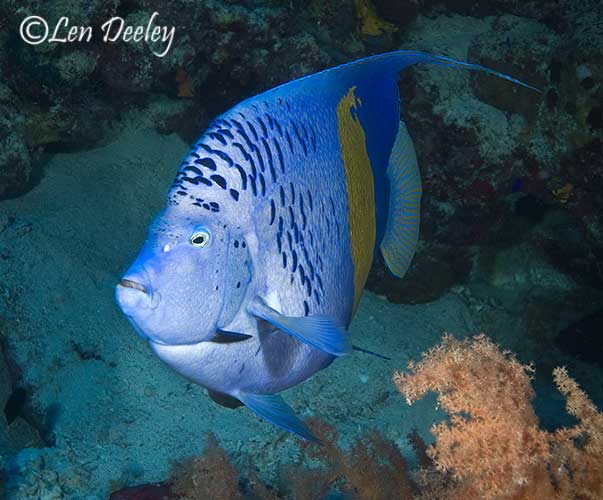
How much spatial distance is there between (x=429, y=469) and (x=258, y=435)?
5.23 ft

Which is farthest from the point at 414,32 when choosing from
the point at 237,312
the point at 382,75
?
the point at 237,312

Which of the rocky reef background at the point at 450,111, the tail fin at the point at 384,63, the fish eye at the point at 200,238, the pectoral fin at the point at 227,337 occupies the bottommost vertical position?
the rocky reef background at the point at 450,111

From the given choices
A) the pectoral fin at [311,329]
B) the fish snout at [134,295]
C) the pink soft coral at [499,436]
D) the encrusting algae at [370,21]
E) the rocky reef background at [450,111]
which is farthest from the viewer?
the encrusting algae at [370,21]

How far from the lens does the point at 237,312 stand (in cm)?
120

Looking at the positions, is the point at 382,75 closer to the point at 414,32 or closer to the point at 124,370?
the point at 124,370

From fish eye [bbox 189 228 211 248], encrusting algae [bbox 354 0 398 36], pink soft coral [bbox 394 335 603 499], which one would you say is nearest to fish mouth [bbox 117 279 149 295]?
fish eye [bbox 189 228 211 248]

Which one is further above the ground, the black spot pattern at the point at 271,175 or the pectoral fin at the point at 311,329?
the black spot pattern at the point at 271,175

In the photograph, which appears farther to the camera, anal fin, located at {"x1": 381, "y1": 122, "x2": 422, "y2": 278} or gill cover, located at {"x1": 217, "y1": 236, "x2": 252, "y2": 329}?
anal fin, located at {"x1": 381, "y1": 122, "x2": 422, "y2": 278}

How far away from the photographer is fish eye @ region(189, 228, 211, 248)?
1.12 metres

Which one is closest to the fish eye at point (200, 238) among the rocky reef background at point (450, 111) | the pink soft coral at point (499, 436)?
the pink soft coral at point (499, 436)

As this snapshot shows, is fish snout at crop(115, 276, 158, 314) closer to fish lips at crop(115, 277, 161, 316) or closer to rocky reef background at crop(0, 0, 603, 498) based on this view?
fish lips at crop(115, 277, 161, 316)

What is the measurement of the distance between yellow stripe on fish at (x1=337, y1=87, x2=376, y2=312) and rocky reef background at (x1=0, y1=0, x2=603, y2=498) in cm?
277

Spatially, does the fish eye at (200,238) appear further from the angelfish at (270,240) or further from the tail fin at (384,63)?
the tail fin at (384,63)

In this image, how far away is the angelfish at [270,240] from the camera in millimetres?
1110
